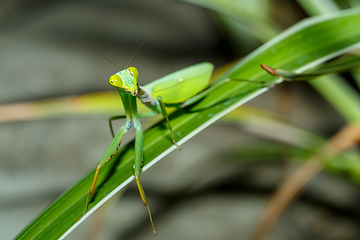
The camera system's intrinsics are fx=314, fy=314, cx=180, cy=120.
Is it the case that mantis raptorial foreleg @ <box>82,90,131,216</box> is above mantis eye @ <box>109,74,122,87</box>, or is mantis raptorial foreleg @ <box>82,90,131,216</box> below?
below

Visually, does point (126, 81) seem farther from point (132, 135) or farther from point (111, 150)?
point (132, 135)

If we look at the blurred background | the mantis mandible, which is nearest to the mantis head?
the mantis mandible

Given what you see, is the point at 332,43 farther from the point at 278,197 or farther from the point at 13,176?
the point at 13,176

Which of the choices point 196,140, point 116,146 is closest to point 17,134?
point 196,140

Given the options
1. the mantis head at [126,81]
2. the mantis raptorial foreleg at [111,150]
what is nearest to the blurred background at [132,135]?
the mantis raptorial foreleg at [111,150]

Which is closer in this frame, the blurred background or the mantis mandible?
the mantis mandible

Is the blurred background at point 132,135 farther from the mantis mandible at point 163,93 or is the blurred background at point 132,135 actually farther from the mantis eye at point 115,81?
the mantis eye at point 115,81

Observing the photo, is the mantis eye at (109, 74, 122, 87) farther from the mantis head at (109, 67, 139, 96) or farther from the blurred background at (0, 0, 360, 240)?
the blurred background at (0, 0, 360, 240)

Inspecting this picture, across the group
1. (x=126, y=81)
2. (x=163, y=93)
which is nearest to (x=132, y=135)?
(x=163, y=93)
